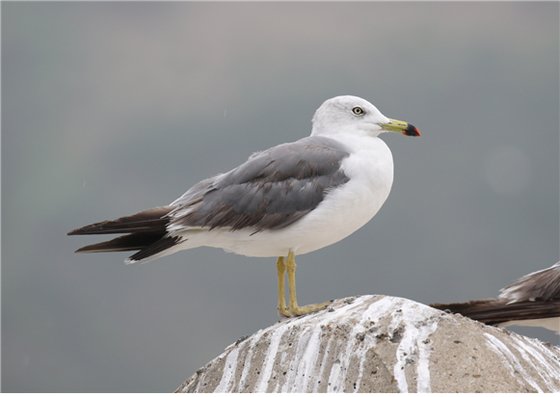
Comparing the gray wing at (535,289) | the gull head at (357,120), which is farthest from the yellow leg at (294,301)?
the gray wing at (535,289)

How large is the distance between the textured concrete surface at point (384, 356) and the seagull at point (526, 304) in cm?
90

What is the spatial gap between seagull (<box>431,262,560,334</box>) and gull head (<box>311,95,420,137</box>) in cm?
144

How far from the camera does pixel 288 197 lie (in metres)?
6.24

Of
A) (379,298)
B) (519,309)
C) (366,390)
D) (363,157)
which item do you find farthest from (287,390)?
(519,309)

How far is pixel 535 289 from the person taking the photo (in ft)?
24.2

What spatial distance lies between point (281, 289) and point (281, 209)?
59 cm

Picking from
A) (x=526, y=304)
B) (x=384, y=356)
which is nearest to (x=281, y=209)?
(x=384, y=356)

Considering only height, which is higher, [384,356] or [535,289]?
[384,356]

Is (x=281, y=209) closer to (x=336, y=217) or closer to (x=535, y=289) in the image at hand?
(x=336, y=217)

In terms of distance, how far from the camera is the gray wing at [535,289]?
24.0 ft

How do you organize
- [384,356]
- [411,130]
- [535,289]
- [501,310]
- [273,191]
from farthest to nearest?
[535,289], [501,310], [411,130], [273,191], [384,356]

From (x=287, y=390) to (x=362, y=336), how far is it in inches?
22.3

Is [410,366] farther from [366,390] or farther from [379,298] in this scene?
[379,298]

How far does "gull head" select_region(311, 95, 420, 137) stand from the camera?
660 cm
